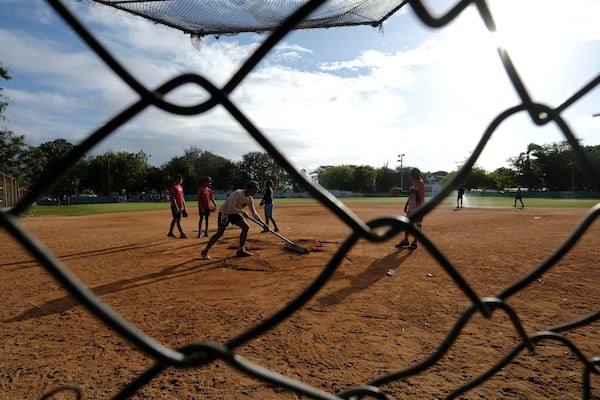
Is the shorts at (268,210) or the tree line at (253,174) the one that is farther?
the tree line at (253,174)

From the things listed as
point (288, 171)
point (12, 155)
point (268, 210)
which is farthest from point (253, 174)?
point (288, 171)

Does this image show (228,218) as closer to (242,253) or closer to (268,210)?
(242,253)

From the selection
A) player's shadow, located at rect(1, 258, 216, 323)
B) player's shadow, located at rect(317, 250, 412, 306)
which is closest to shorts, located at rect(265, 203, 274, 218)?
player's shadow, located at rect(1, 258, 216, 323)

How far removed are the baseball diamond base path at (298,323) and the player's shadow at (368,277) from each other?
0.03 metres

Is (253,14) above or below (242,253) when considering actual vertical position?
above

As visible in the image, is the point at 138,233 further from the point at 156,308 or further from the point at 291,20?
the point at 291,20

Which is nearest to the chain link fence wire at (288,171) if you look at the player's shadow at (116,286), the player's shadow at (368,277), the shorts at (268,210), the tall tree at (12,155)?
the player's shadow at (116,286)

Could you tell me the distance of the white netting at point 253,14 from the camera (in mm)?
4199

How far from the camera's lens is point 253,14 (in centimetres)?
500

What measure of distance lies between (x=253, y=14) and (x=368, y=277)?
4.06m

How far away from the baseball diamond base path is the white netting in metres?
3.23

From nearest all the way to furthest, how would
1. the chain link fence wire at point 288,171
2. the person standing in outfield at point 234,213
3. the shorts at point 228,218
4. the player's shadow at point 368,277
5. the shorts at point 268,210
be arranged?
the chain link fence wire at point 288,171, the player's shadow at point 368,277, the person standing in outfield at point 234,213, the shorts at point 228,218, the shorts at point 268,210

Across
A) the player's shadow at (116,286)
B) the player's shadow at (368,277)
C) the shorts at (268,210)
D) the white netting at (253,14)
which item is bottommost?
the player's shadow at (116,286)

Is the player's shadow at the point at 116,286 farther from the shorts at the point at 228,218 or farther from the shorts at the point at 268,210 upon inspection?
the shorts at the point at 268,210
